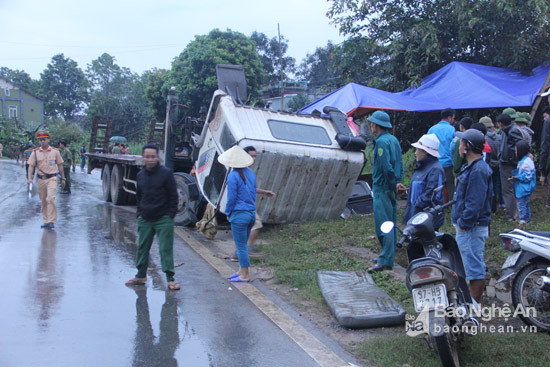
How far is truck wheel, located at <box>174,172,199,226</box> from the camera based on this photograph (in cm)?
1045

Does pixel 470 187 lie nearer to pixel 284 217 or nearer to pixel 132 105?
pixel 284 217

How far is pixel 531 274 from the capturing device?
501 cm

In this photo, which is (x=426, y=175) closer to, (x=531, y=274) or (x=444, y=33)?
(x=531, y=274)

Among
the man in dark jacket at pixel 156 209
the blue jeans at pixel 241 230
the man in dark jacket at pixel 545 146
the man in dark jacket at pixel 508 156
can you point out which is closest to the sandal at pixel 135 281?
the man in dark jacket at pixel 156 209

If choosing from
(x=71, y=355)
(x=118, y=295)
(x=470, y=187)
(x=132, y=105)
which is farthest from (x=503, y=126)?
(x=132, y=105)

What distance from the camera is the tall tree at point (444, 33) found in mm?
12961

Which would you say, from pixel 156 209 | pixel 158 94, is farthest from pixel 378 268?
pixel 158 94

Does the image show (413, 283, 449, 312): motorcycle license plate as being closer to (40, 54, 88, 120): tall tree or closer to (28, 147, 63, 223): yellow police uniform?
(28, 147, 63, 223): yellow police uniform

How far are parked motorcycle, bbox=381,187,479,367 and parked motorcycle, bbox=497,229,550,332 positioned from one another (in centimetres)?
78

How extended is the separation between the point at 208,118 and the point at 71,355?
632cm

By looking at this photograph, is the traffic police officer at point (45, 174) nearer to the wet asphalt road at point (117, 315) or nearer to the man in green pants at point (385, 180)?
the wet asphalt road at point (117, 315)

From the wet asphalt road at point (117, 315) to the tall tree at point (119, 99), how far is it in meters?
40.0

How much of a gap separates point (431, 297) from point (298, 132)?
238 inches

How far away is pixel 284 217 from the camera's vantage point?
9.77 meters
